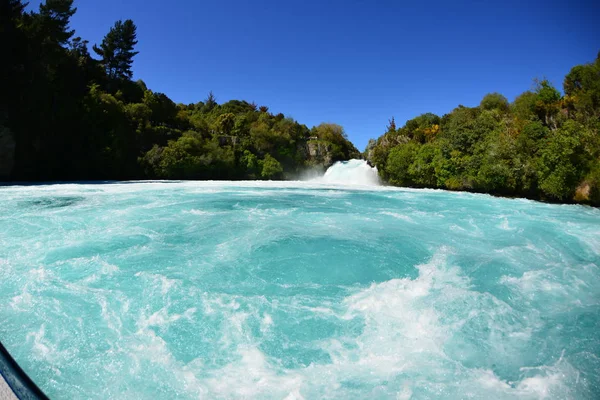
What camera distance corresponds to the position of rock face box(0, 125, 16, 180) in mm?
22688

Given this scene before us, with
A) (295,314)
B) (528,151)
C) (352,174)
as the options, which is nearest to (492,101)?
(352,174)

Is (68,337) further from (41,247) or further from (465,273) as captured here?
(465,273)

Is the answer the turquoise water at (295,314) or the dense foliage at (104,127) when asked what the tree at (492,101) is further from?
the turquoise water at (295,314)

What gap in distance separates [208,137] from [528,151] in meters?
32.9

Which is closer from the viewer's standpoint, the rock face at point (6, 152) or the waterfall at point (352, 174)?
the rock face at point (6, 152)

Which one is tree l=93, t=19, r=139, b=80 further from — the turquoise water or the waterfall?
the turquoise water

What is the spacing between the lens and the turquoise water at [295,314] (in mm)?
3129

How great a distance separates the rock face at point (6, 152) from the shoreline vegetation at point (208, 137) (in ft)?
0.25

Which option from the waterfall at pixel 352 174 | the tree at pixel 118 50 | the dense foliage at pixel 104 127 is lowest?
the waterfall at pixel 352 174

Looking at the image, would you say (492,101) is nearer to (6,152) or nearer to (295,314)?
(295,314)

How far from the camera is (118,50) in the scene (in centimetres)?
4206

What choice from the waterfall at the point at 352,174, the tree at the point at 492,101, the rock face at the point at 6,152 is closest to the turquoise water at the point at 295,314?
the rock face at the point at 6,152

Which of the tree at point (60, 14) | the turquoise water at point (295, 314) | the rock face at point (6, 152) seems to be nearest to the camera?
the turquoise water at point (295, 314)

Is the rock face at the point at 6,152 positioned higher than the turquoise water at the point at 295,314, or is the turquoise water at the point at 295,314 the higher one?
the rock face at the point at 6,152
